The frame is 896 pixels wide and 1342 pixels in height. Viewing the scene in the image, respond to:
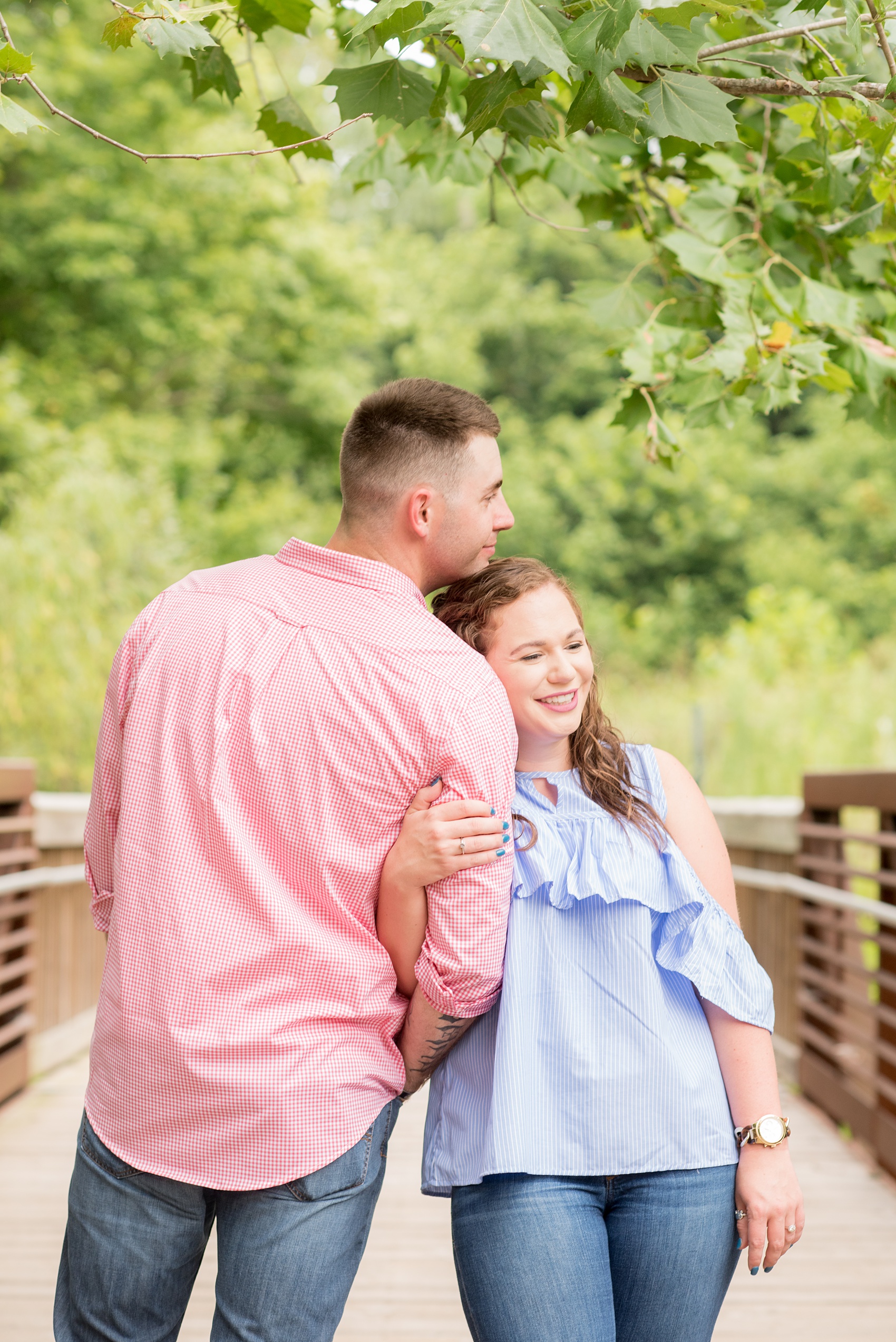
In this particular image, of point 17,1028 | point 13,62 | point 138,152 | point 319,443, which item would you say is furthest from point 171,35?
point 319,443

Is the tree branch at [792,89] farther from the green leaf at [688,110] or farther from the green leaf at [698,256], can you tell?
the green leaf at [698,256]

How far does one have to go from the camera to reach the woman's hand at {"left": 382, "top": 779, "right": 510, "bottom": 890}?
1.72m

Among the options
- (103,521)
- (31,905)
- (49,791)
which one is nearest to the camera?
(31,905)

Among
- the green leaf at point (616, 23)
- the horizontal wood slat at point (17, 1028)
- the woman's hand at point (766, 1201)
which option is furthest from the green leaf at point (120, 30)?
the horizontal wood slat at point (17, 1028)

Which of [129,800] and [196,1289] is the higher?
[129,800]

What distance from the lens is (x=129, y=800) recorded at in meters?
1.82

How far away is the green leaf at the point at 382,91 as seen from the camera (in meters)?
2.11

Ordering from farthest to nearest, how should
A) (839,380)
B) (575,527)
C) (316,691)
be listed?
(575,527), (839,380), (316,691)

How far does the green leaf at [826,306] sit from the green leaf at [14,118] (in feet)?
5.30

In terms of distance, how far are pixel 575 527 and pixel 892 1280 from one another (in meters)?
20.9

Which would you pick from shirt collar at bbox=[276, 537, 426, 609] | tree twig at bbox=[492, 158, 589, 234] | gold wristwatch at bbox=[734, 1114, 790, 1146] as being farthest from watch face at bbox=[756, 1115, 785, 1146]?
tree twig at bbox=[492, 158, 589, 234]

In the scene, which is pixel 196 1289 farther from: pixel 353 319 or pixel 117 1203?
pixel 353 319

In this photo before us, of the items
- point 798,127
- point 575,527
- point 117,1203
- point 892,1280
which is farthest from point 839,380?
point 575,527

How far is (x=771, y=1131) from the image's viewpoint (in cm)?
186
